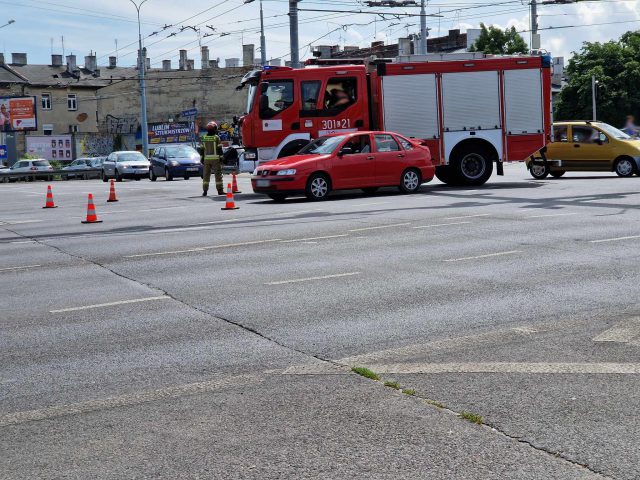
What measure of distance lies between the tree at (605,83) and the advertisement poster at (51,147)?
4252cm

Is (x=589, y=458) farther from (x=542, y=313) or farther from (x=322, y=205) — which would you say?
(x=322, y=205)

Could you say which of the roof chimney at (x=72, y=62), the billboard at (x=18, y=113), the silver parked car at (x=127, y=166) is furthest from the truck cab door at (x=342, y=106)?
the roof chimney at (x=72, y=62)

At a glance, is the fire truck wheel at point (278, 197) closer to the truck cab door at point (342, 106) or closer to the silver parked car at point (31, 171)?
the truck cab door at point (342, 106)

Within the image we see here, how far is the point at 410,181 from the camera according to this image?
22234 millimetres

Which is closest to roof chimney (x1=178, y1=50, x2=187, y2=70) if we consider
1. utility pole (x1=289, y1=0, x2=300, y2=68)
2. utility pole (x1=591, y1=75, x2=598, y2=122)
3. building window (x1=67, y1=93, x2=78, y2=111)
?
building window (x1=67, y1=93, x2=78, y2=111)

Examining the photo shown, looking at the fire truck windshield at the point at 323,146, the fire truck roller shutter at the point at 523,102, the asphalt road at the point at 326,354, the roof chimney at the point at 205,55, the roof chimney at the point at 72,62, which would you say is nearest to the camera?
the asphalt road at the point at 326,354

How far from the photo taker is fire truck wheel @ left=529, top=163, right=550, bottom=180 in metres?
28.1

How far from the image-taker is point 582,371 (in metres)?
6.09

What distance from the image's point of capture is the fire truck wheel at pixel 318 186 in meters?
21.0

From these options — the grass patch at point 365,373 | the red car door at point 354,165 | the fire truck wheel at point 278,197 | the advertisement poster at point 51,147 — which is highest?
the advertisement poster at point 51,147

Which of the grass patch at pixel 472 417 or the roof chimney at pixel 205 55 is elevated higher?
the roof chimney at pixel 205 55

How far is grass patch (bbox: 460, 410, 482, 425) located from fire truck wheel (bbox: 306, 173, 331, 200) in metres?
15.9

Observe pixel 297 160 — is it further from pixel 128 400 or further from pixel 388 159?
pixel 128 400

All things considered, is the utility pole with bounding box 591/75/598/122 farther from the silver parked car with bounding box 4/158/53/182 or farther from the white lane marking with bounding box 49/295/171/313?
the white lane marking with bounding box 49/295/171/313
